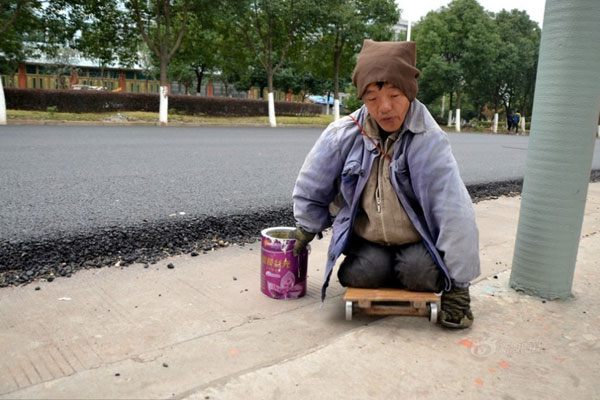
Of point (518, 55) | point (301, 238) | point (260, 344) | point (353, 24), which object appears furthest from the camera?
point (518, 55)

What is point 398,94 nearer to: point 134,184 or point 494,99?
point 134,184

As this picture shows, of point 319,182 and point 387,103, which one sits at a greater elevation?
point 387,103

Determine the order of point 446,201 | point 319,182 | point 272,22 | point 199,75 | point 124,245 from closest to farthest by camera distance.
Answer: point 446,201 < point 319,182 < point 124,245 < point 272,22 < point 199,75

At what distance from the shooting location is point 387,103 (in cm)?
224

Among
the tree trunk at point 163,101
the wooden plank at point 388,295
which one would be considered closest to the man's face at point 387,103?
the wooden plank at point 388,295

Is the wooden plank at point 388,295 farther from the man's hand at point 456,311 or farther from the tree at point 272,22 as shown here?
the tree at point 272,22

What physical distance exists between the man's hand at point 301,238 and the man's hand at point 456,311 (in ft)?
2.33

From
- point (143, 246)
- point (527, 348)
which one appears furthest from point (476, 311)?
point (143, 246)

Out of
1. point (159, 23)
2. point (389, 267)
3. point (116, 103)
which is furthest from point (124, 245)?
point (116, 103)

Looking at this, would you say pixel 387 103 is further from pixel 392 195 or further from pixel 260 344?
pixel 260 344

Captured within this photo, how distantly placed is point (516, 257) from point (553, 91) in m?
0.90

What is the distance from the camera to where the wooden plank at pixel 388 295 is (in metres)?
2.33

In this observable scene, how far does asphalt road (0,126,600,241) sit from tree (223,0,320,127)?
13.9 meters

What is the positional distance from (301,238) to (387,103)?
79cm
